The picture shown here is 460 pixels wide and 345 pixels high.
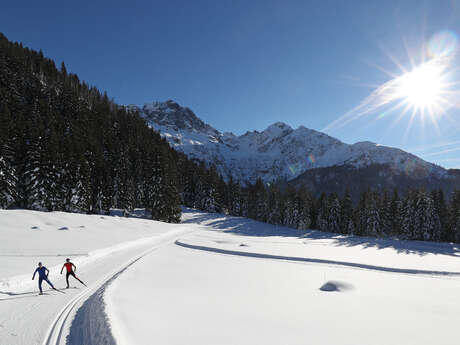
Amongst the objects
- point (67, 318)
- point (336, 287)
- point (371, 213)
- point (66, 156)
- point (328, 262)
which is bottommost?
point (328, 262)

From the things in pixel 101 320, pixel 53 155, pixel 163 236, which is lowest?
pixel 163 236

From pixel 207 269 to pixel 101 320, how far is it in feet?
31.3

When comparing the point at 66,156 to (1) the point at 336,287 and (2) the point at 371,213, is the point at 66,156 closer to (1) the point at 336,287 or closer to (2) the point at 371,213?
(1) the point at 336,287

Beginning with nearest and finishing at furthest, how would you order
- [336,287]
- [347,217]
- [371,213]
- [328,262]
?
[336,287] < [328,262] < [371,213] < [347,217]

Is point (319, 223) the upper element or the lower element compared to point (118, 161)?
lower

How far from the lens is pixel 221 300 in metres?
9.78

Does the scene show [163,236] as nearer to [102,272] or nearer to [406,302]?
[102,272]

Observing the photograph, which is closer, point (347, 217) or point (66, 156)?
point (66, 156)

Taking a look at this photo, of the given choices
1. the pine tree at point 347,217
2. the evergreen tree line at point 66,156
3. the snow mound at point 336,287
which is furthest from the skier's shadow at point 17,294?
the pine tree at point 347,217

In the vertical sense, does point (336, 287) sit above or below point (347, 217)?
below

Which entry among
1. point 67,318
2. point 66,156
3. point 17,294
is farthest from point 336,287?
point 66,156

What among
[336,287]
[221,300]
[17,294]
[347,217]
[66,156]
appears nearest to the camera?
[221,300]

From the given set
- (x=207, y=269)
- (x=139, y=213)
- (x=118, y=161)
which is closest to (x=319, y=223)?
(x=139, y=213)

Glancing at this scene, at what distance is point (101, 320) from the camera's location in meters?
7.18
